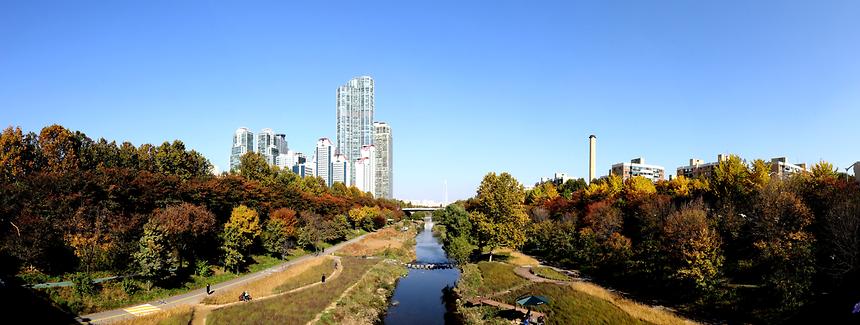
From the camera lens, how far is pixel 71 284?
3491 centimetres

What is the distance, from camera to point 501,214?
65938 millimetres

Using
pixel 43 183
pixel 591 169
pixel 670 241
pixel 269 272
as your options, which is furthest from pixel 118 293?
pixel 591 169

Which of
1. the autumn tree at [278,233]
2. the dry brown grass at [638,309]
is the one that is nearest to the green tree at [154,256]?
the autumn tree at [278,233]

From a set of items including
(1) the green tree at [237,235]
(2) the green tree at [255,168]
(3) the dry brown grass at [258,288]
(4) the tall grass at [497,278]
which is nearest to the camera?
(3) the dry brown grass at [258,288]

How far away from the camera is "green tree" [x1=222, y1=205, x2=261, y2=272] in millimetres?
52281

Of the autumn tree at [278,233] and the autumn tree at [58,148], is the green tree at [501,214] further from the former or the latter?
the autumn tree at [58,148]

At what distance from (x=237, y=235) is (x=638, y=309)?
138 ft

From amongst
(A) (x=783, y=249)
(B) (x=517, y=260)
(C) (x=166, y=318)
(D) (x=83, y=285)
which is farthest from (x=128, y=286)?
(A) (x=783, y=249)

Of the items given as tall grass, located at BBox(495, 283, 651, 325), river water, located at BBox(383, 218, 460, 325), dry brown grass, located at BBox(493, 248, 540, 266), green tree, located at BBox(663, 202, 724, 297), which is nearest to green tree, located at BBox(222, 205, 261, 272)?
river water, located at BBox(383, 218, 460, 325)

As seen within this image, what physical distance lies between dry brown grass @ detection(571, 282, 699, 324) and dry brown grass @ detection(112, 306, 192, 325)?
3173 cm

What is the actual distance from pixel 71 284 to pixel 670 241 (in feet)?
161

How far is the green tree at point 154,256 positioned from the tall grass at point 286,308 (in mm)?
8578

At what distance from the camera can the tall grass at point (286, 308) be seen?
33.2 metres

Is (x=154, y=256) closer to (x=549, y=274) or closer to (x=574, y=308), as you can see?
(x=574, y=308)
